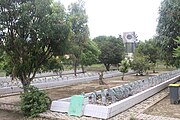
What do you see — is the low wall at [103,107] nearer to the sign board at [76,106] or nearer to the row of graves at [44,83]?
the sign board at [76,106]

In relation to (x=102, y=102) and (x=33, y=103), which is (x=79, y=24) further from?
(x=33, y=103)

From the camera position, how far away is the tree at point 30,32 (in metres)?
9.98

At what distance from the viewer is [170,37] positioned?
14.8 meters

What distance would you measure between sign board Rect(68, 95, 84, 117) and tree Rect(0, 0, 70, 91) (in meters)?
2.60

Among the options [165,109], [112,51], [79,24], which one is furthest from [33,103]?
[112,51]

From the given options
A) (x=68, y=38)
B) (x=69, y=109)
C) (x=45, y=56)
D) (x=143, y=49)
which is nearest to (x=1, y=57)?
(x=45, y=56)

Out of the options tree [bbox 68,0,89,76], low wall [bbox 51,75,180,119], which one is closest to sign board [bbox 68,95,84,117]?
low wall [bbox 51,75,180,119]

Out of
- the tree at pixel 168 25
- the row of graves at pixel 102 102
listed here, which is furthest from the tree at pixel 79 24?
the tree at pixel 168 25

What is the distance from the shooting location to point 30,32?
10.3 meters

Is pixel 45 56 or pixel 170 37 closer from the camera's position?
Answer: pixel 45 56

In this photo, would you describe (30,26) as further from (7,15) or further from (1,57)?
(1,57)

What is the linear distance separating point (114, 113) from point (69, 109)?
5.72 feet

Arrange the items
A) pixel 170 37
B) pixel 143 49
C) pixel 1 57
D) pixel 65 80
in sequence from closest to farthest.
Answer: pixel 1 57 → pixel 170 37 → pixel 65 80 → pixel 143 49

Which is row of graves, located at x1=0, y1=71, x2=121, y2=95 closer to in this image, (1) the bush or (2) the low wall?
(1) the bush
